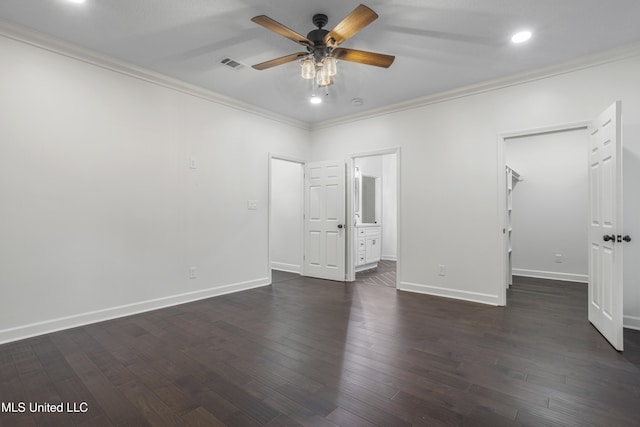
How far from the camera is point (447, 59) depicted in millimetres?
3375

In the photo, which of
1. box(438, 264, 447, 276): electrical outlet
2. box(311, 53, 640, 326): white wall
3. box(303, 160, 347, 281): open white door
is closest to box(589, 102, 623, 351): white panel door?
box(311, 53, 640, 326): white wall

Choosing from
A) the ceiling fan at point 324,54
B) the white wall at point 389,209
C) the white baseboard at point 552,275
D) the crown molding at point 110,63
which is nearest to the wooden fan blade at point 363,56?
the ceiling fan at point 324,54

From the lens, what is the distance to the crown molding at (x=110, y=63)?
9.17 ft

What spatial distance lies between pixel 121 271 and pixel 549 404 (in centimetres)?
394

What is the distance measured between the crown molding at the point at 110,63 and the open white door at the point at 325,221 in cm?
150

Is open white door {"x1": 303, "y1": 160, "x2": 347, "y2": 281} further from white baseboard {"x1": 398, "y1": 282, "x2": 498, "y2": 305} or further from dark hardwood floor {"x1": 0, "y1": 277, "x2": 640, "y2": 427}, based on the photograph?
dark hardwood floor {"x1": 0, "y1": 277, "x2": 640, "y2": 427}

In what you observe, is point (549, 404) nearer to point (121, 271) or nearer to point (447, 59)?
point (447, 59)

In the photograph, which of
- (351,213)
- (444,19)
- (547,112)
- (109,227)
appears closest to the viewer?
(444,19)

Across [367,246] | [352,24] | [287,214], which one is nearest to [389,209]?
[367,246]

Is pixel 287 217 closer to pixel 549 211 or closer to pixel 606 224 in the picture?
pixel 606 224

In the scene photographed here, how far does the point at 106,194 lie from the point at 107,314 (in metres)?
1.29

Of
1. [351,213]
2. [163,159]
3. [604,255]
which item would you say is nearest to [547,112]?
[604,255]

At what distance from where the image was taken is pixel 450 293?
4234 millimetres

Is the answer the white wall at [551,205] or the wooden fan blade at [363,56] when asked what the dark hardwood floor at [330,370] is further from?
the wooden fan blade at [363,56]
